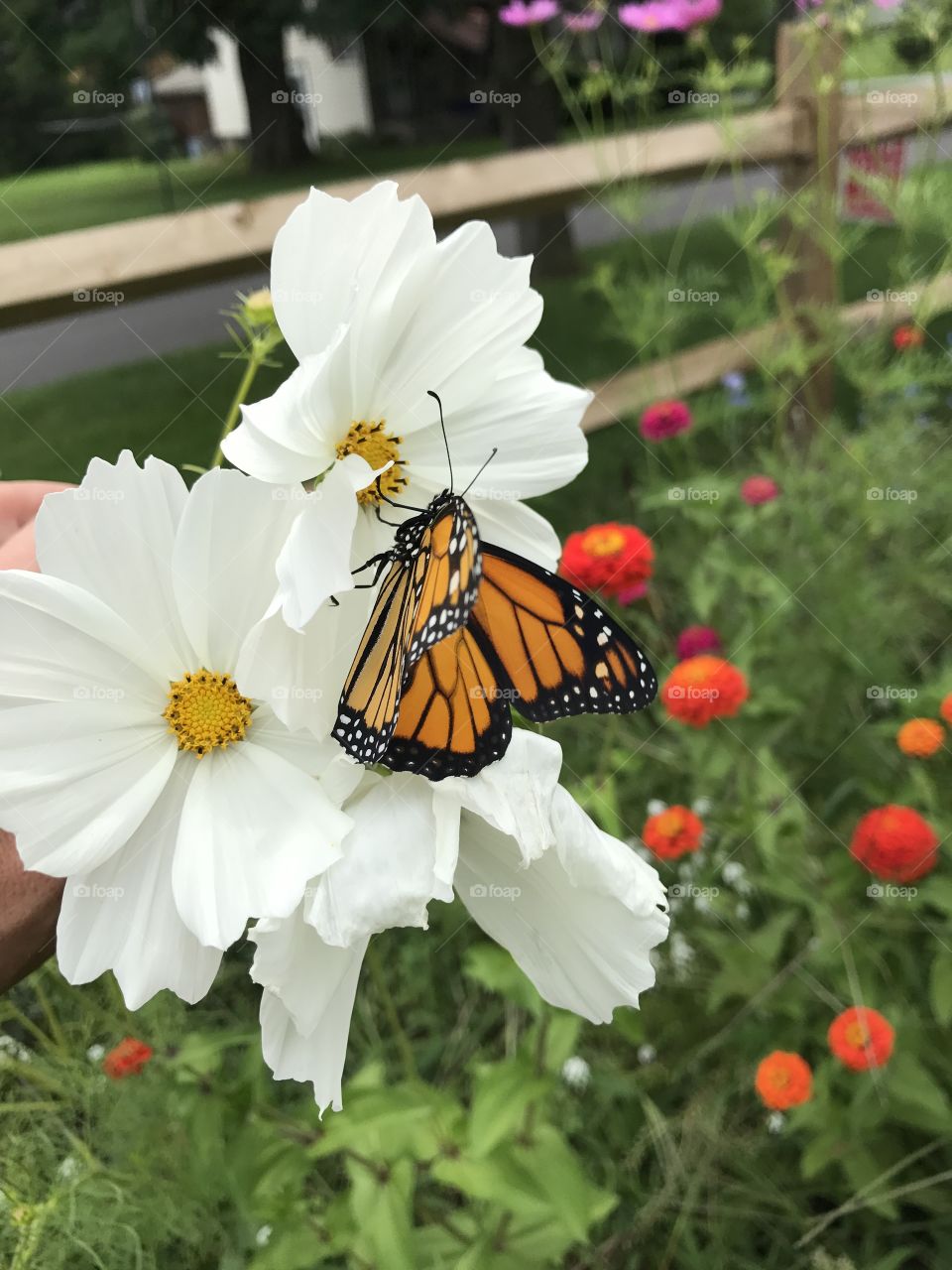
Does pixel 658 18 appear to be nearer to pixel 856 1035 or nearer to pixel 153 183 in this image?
pixel 856 1035

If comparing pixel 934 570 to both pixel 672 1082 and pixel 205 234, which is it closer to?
→ pixel 672 1082

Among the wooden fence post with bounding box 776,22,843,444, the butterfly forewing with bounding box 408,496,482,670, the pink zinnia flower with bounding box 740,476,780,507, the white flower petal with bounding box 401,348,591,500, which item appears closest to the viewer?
the butterfly forewing with bounding box 408,496,482,670

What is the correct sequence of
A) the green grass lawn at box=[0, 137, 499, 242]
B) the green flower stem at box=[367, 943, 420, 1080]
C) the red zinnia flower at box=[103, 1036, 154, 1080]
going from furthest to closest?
1. the green grass lawn at box=[0, 137, 499, 242]
2. the red zinnia flower at box=[103, 1036, 154, 1080]
3. the green flower stem at box=[367, 943, 420, 1080]

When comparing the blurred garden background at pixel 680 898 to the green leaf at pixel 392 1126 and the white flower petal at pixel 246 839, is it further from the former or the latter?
the white flower petal at pixel 246 839

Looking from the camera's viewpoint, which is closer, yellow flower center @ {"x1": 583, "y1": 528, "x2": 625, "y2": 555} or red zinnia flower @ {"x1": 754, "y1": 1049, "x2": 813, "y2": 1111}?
red zinnia flower @ {"x1": 754, "y1": 1049, "x2": 813, "y2": 1111}

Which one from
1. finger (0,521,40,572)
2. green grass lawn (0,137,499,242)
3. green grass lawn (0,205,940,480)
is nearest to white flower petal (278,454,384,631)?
finger (0,521,40,572)

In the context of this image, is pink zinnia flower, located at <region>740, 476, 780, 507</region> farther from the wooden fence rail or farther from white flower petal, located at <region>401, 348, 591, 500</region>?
white flower petal, located at <region>401, 348, 591, 500</region>

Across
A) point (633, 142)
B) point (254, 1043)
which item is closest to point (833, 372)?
point (633, 142)

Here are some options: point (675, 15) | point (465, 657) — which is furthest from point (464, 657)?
point (675, 15)

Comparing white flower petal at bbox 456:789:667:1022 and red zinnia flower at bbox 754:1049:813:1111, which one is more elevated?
white flower petal at bbox 456:789:667:1022
